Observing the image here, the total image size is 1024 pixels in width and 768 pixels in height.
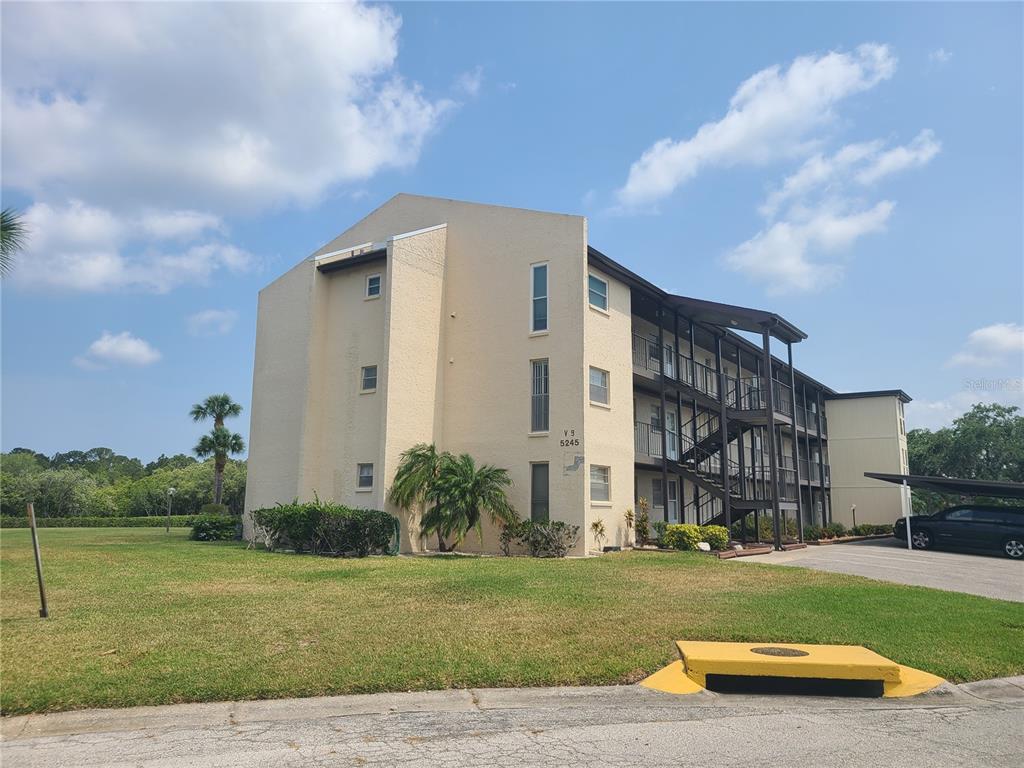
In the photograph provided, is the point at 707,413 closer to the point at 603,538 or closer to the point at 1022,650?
the point at 603,538

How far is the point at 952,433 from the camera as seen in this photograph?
5141 centimetres

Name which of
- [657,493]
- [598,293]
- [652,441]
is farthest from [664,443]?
[598,293]

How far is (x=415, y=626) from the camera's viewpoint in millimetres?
8828

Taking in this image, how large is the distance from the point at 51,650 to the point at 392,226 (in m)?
18.6

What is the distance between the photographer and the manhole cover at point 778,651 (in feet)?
25.3

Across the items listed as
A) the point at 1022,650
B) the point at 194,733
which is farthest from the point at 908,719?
the point at 194,733

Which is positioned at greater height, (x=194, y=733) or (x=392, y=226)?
(x=392, y=226)

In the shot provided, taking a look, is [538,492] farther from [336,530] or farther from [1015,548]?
[1015,548]

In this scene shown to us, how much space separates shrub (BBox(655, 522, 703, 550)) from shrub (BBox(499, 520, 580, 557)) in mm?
3286

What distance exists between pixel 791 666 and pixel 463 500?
Answer: 1277cm

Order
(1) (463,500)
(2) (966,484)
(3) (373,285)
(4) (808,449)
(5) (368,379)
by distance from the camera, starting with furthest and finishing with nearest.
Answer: (4) (808,449) < (2) (966,484) < (3) (373,285) < (5) (368,379) < (1) (463,500)

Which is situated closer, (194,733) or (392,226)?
(194,733)

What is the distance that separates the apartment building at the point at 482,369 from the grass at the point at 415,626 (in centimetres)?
600

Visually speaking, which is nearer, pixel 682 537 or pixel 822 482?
pixel 682 537
